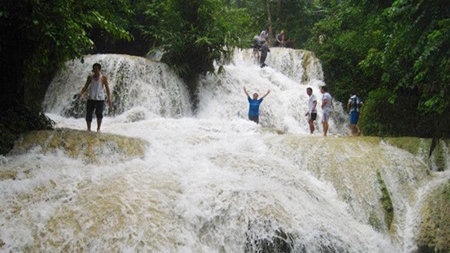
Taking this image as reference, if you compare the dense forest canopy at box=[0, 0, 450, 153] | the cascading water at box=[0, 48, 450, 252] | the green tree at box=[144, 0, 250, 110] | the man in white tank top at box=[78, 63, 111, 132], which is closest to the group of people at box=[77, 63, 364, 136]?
the man in white tank top at box=[78, 63, 111, 132]

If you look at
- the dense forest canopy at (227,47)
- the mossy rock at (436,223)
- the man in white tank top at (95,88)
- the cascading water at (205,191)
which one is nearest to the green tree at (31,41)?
the dense forest canopy at (227,47)

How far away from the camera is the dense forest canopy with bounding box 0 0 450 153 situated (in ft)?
22.0

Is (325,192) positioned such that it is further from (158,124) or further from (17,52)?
(17,52)

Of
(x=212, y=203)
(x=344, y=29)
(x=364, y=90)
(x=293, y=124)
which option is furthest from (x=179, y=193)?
(x=344, y=29)

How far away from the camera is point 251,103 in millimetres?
11656

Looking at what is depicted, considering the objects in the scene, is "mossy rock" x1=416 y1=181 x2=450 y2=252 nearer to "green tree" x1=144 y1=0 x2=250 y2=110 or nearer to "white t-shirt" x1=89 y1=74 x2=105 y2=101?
"white t-shirt" x1=89 y1=74 x2=105 y2=101

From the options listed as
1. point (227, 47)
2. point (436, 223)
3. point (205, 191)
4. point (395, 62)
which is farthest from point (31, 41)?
point (227, 47)

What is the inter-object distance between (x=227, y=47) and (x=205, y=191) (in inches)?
372

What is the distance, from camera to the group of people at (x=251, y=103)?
25.8ft

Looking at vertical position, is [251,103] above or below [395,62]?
below

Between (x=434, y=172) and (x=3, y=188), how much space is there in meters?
7.97

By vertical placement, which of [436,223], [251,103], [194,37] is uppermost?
[194,37]

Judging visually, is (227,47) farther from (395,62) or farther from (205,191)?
(205,191)

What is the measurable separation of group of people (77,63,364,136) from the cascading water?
96 cm
